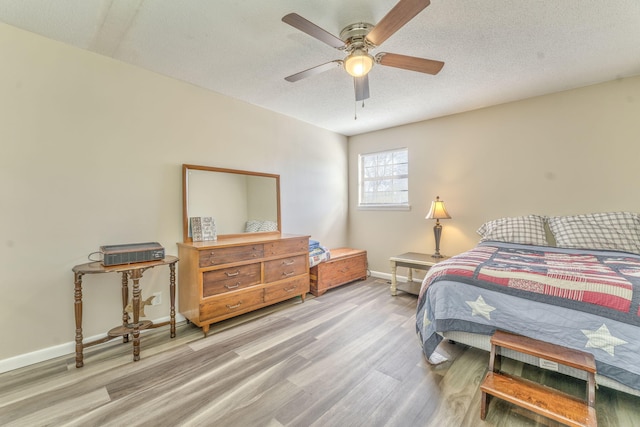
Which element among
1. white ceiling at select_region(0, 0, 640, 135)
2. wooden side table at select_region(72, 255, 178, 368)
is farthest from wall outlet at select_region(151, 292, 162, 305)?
white ceiling at select_region(0, 0, 640, 135)

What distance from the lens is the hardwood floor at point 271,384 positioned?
151cm

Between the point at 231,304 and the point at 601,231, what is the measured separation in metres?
3.65

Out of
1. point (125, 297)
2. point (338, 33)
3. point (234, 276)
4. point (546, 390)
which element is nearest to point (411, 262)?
point (546, 390)

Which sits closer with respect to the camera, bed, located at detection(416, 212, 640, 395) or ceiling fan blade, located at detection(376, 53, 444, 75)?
bed, located at detection(416, 212, 640, 395)

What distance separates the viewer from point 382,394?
67.1 inches

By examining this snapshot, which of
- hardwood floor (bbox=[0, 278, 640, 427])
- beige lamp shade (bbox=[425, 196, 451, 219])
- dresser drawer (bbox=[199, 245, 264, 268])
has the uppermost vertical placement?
beige lamp shade (bbox=[425, 196, 451, 219])

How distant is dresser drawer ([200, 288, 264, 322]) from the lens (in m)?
2.48

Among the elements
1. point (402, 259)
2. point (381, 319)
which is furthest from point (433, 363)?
point (402, 259)

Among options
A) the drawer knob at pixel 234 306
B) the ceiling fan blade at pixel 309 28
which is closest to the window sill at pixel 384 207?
the drawer knob at pixel 234 306

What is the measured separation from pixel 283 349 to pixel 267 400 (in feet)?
1.92

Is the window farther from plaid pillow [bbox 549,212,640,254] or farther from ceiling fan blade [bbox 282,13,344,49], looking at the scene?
ceiling fan blade [bbox 282,13,344,49]

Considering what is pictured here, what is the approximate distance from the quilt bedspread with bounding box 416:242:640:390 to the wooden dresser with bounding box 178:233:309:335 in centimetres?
156

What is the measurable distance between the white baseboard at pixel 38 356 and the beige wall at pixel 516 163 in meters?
3.79

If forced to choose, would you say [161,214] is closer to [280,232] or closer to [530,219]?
[280,232]
